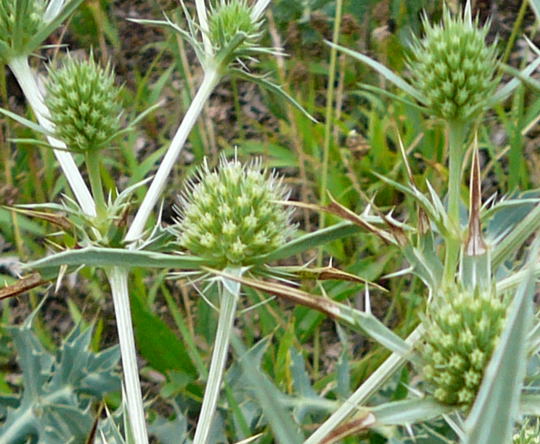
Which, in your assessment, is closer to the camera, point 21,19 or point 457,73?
point 457,73

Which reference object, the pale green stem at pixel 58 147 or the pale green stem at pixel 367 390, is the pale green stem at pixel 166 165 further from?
the pale green stem at pixel 367 390

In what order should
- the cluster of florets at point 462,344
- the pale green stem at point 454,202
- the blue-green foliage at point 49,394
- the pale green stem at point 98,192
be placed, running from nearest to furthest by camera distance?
the cluster of florets at point 462,344 < the pale green stem at point 454,202 < the pale green stem at point 98,192 < the blue-green foliage at point 49,394

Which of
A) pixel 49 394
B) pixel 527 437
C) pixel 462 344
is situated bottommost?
pixel 49 394

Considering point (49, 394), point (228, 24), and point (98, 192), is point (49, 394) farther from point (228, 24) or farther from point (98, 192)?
point (228, 24)

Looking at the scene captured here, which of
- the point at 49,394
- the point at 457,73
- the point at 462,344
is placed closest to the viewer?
the point at 462,344

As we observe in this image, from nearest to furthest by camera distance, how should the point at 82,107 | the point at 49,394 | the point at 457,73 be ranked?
the point at 457,73 → the point at 82,107 → the point at 49,394

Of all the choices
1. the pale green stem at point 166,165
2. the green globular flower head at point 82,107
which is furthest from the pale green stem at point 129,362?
the green globular flower head at point 82,107

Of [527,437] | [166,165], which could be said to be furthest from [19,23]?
[527,437]

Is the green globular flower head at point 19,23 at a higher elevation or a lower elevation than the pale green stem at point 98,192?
higher
